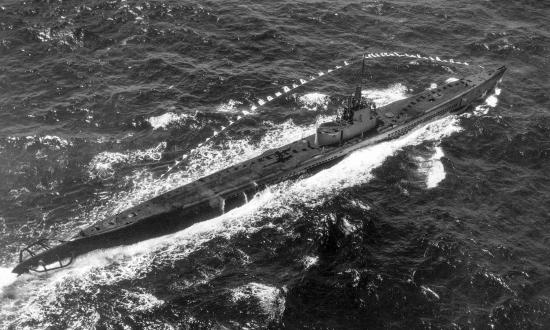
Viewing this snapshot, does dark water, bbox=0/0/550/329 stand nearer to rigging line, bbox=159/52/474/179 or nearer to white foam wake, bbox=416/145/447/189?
white foam wake, bbox=416/145/447/189

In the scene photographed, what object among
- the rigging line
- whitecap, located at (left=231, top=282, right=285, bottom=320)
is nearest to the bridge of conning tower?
the rigging line

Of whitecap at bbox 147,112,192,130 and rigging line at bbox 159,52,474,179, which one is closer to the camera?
rigging line at bbox 159,52,474,179

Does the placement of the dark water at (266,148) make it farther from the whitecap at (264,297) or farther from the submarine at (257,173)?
the submarine at (257,173)

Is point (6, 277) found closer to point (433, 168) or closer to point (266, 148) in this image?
point (266, 148)

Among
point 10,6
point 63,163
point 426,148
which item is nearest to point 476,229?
point 426,148

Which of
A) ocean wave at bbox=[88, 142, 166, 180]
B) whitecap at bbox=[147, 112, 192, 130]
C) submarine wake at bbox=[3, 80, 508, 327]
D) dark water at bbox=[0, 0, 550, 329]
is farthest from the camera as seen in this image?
whitecap at bbox=[147, 112, 192, 130]

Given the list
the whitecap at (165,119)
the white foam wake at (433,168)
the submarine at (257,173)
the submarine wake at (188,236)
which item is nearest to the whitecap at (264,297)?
the submarine wake at (188,236)
